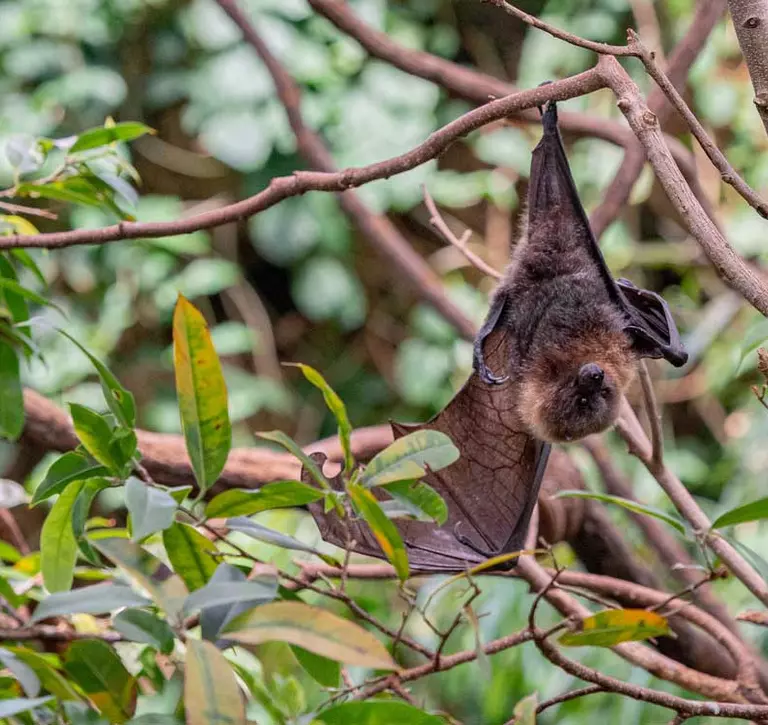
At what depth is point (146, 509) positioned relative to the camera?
78 cm

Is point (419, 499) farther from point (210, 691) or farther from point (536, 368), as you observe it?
point (536, 368)

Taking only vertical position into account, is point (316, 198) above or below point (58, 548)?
above

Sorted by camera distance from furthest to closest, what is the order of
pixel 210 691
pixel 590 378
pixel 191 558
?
1. pixel 590 378
2. pixel 191 558
3. pixel 210 691

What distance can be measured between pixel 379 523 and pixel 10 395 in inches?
29.5

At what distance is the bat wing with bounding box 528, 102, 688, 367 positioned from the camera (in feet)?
4.32

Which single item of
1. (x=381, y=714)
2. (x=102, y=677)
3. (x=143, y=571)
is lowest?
(x=102, y=677)

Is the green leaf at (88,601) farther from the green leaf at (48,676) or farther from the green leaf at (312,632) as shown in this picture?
the green leaf at (48,676)

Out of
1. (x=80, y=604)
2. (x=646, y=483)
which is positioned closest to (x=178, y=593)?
(x=80, y=604)

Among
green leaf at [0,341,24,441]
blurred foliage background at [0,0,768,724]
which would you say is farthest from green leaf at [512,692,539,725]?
blurred foliage background at [0,0,768,724]

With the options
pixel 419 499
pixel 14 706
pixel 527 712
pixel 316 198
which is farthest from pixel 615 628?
pixel 316 198

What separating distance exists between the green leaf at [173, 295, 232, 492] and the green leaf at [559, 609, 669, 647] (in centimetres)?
39

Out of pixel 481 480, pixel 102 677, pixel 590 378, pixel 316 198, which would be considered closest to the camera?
pixel 102 677

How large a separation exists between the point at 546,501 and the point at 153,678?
907 mm

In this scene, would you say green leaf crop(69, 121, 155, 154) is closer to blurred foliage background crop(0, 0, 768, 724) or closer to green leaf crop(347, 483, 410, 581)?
green leaf crop(347, 483, 410, 581)
